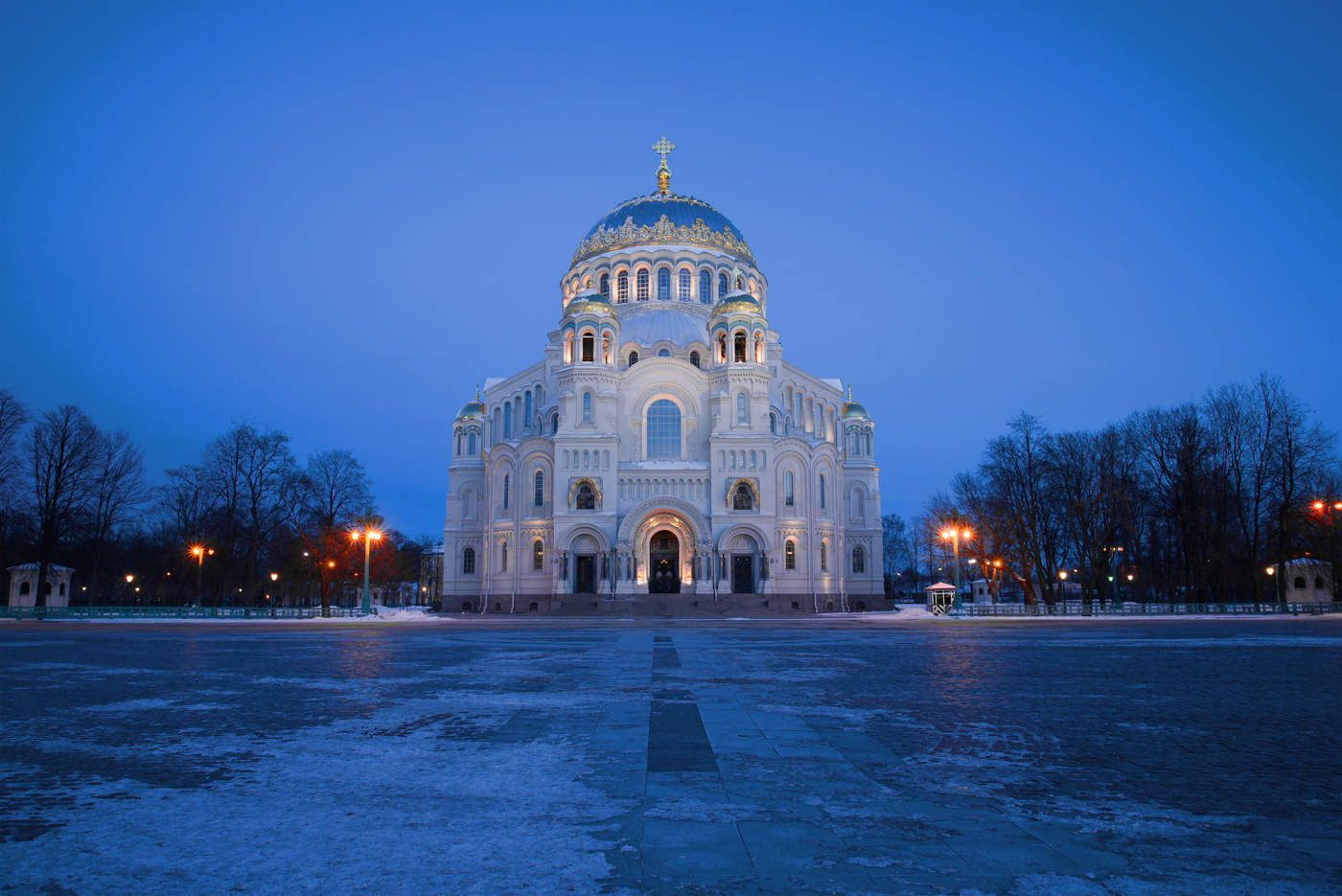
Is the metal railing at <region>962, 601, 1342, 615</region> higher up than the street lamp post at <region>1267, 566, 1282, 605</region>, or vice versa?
the street lamp post at <region>1267, 566, 1282, 605</region>

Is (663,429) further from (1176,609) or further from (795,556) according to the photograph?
(1176,609)

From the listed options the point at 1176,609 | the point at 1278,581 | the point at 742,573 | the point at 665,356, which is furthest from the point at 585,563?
the point at 1278,581

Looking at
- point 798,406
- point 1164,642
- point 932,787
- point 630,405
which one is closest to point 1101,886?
point 932,787

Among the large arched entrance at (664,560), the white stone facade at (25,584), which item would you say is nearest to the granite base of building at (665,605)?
the large arched entrance at (664,560)

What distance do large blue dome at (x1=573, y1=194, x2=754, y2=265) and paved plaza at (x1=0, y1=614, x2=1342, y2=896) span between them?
55182 mm

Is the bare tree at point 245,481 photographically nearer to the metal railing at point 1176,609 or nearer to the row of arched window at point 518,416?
the row of arched window at point 518,416

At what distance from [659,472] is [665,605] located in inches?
349

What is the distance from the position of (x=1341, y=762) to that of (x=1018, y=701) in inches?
137

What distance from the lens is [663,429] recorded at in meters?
55.2

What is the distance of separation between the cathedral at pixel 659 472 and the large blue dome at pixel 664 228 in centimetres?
36

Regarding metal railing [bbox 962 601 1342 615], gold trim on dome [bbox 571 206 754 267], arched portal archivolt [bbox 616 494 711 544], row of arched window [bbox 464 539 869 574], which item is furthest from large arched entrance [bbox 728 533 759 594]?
gold trim on dome [bbox 571 206 754 267]

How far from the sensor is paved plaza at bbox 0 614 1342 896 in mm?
3650

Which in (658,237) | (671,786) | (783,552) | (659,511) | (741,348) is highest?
(658,237)

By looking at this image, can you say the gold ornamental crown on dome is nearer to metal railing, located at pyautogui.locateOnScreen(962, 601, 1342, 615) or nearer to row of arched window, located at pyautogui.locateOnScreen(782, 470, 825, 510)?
row of arched window, located at pyautogui.locateOnScreen(782, 470, 825, 510)
